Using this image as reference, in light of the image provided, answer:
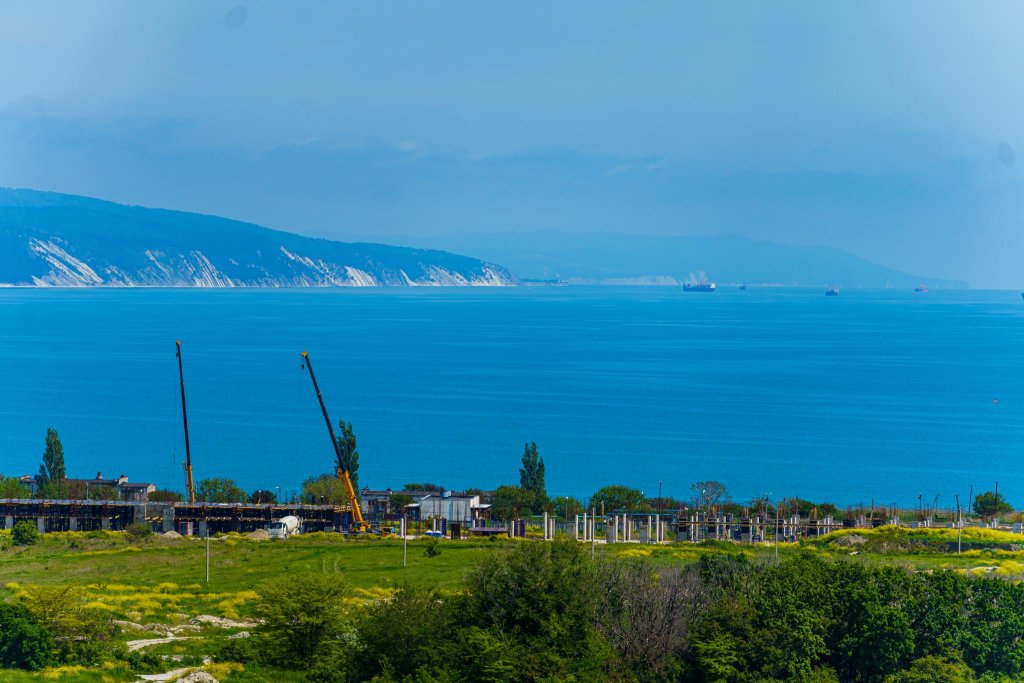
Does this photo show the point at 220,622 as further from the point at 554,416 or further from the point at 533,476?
the point at 554,416

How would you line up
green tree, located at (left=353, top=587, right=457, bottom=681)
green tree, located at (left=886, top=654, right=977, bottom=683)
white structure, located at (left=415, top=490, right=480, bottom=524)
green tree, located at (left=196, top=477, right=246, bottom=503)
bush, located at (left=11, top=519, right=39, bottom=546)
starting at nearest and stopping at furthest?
green tree, located at (left=886, top=654, right=977, bottom=683) < green tree, located at (left=353, top=587, right=457, bottom=681) < bush, located at (left=11, top=519, right=39, bottom=546) < white structure, located at (left=415, top=490, right=480, bottom=524) < green tree, located at (left=196, top=477, right=246, bottom=503)

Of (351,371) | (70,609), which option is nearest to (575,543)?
(70,609)

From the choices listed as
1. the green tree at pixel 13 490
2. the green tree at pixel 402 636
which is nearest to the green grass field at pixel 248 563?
the green tree at pixel 402 636

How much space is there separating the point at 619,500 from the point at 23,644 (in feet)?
128

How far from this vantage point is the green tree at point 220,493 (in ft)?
224

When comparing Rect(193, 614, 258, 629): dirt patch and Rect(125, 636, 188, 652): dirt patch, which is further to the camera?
Rect(193, 614, 258, 629): dirt patch

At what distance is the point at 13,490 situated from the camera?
222 ft

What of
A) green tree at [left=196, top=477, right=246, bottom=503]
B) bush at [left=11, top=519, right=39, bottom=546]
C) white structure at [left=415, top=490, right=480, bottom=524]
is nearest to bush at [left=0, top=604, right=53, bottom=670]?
bush at [left=11, top=519, right=39, bottom=546]

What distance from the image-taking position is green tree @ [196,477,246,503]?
68.3 metres

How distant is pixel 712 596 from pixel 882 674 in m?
4.58

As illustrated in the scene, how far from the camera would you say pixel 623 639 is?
29.0 metres

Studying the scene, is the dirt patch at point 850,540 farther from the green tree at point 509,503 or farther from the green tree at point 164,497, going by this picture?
the green tree at point 164,497

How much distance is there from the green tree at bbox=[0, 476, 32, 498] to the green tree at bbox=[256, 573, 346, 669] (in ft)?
131

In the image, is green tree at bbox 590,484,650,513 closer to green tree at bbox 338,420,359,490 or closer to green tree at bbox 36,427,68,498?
green tree at bbox 338,420,359,490
